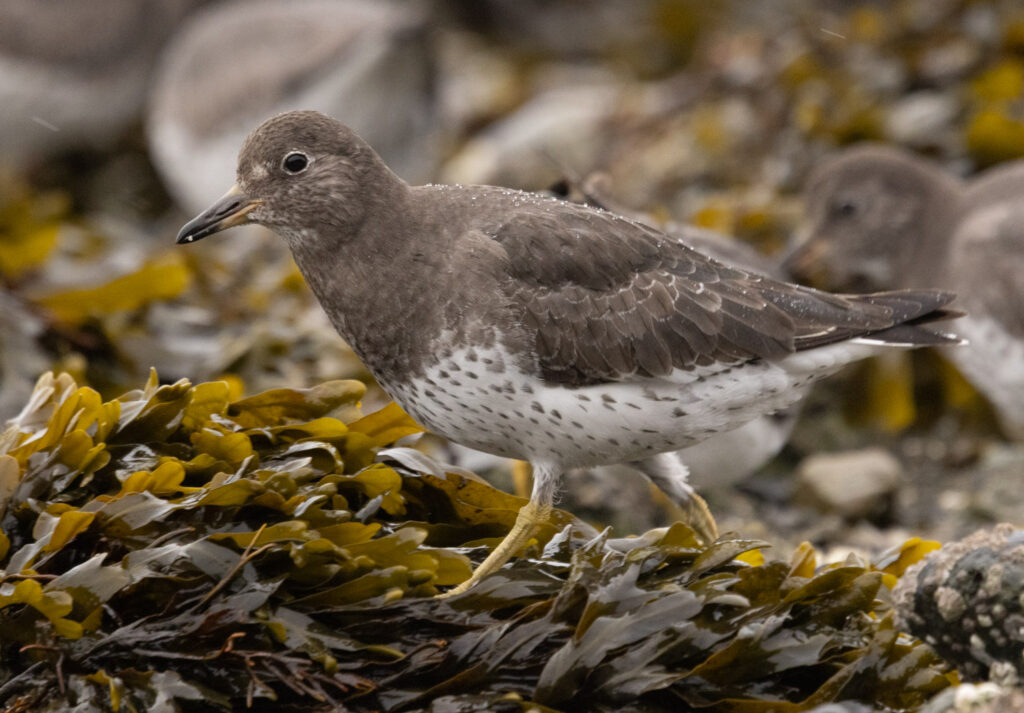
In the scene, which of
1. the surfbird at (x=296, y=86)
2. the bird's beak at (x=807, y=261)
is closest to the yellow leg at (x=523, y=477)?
the bird's beak at (x=807, y=261)

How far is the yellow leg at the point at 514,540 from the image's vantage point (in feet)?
11.5

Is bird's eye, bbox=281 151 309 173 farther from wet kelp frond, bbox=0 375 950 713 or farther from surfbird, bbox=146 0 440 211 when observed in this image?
surfbird, bbox=146 0 440 211

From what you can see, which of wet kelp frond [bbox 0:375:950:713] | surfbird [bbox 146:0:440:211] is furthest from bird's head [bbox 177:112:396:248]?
surfbird [bbox 146:0:440:211]

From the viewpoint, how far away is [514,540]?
11.9ft

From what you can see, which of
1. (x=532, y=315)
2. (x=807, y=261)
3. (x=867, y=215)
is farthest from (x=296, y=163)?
(x=867, y=215)

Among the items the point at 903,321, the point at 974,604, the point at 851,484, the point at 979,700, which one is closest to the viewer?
the point at 979,700

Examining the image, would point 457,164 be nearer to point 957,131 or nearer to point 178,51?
point 178,51

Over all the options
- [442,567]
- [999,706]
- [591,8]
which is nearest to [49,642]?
[442,567]

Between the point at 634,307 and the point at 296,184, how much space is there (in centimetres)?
101

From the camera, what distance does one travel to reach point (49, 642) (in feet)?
10.4

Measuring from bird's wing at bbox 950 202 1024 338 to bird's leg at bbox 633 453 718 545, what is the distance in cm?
231

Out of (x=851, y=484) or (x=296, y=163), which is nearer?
(x=296, y=163)

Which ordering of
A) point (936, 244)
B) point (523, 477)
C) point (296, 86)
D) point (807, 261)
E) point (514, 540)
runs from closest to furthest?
1. point (514, 540)
2. point (523, 477)
3. point (936, 244)
4. point (807, 261)
5. point (296, 86)

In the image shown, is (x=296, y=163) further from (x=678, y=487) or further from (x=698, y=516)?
(x=698, y=516)
